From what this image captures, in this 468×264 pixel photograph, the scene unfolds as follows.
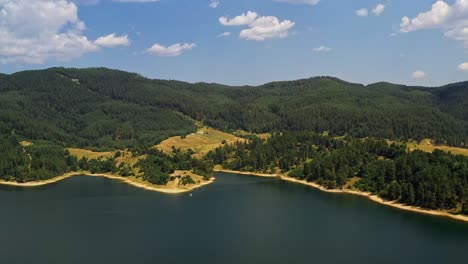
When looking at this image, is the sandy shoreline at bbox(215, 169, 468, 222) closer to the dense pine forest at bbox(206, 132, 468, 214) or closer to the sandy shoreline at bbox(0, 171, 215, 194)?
the dense pine forest at bbox(206, 132, 468, 214)

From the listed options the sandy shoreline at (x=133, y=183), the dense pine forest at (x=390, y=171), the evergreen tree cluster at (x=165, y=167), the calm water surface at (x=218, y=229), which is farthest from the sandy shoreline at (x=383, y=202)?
the sandy shoreline at (x=133, y=183)

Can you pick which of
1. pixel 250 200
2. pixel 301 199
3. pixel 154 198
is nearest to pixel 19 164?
pixel 154 198

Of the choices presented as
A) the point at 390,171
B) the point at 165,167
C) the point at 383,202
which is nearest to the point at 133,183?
the point at 165,167

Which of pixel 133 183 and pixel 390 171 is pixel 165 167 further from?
pixel 390 171

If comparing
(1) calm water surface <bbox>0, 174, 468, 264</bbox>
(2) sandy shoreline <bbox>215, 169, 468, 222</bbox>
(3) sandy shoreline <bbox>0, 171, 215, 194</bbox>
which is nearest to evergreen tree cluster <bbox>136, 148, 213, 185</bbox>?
(3) sandy shoreline <bbox>0, 171, 215, 194</bbox>

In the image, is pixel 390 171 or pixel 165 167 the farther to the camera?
pixel 165 167

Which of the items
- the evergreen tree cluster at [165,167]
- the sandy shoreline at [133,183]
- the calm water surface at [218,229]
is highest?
the evergreen tree cluster at [165,167]

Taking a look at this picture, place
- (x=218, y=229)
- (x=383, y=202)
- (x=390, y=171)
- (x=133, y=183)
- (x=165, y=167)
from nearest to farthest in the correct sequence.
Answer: (x=218, y=229), (x=383, y=202), (x=390, y=171), (x=133, y=183), (x=165, y=167)

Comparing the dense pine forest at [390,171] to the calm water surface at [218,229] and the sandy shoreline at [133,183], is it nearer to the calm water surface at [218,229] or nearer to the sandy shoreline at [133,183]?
the calm water surface at [218,229]
